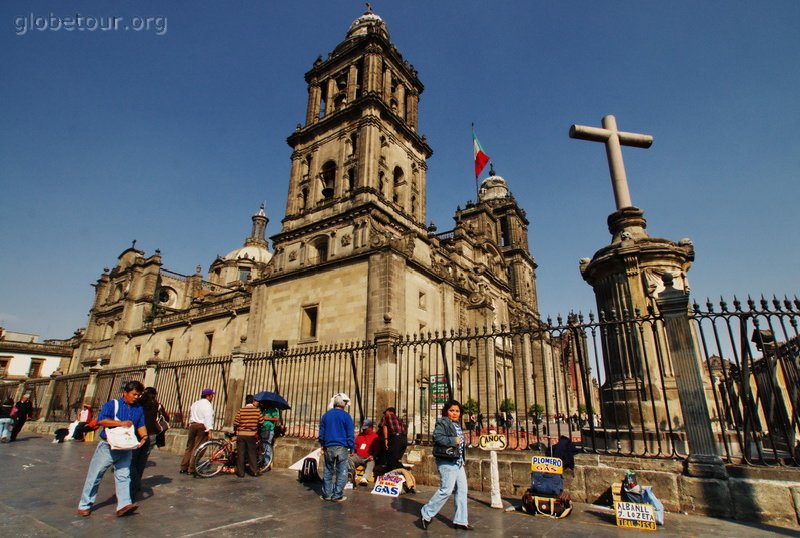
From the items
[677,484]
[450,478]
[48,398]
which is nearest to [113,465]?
[450,478]

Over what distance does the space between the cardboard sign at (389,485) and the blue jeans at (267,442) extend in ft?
10.3

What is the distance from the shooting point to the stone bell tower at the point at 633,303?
272 inches

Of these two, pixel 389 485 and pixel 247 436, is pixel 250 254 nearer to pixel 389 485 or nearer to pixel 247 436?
pixel 247 436

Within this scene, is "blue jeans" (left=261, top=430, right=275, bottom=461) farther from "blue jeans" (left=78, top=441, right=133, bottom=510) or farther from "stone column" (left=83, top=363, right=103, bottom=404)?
"stone column" (left=83, top=363, right=103, bottom=404)

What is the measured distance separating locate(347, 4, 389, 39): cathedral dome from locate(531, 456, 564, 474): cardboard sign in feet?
96.1

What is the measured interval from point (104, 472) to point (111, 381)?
1298 centimetres

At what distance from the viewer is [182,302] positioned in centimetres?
4366

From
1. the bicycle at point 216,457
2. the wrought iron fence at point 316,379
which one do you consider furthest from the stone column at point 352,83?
the bicycle at point 216,457

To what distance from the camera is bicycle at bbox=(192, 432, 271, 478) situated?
27.2ft

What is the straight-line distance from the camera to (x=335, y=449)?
681cm

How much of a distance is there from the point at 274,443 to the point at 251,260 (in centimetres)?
4355

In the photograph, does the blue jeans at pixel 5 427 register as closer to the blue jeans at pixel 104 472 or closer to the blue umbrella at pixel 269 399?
the blue umbrella at pixel 269 399

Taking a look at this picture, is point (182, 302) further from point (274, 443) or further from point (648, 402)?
point (648, 402)

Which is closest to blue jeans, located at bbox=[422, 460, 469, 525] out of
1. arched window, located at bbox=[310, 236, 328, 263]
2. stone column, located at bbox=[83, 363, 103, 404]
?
stone column, located at bbox=[83, 363, 103, 404]
